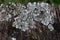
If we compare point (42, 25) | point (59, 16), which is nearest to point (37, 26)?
point (42, 25)

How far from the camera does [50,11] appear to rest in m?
0.76

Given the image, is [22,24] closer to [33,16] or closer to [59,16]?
[33,16]

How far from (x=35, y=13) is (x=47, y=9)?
74 millimetres

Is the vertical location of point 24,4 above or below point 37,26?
above

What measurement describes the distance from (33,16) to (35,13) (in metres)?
0.03

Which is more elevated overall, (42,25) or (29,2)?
(29,2)

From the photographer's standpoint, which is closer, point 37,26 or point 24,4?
point 37,26

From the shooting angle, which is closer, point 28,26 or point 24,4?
point 28,26

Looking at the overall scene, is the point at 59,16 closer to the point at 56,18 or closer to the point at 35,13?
the point at 56,18

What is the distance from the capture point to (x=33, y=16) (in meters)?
0.73

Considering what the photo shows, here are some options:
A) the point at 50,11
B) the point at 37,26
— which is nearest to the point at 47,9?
the point at 50,11

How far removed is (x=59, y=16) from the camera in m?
0.75

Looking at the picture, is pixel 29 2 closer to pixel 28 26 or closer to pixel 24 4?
pixel 24 4

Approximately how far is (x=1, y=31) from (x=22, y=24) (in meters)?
0.12
